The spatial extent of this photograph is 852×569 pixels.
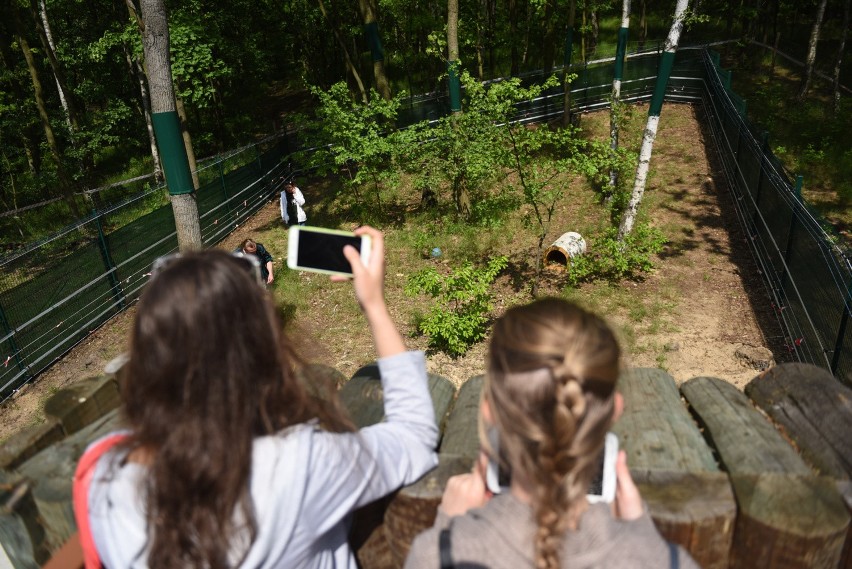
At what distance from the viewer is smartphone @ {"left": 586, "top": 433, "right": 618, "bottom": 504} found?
49.7 inches

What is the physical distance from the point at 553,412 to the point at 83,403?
5.31ft

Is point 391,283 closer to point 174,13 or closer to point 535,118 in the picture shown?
point 174,13

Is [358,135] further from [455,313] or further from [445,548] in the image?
[445,548]

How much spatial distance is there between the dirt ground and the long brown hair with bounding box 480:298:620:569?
5214 millimetres

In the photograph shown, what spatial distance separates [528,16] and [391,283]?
17.0m

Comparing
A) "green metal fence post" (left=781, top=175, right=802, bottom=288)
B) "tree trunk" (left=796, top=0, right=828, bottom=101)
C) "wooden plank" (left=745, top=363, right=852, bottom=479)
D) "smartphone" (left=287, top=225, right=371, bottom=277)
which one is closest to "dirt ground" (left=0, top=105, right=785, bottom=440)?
"green metal fence post" (left=781, top=175, right=802, bottom=288)

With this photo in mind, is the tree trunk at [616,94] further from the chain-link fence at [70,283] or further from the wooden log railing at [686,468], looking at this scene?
the wooden log railing at [686,468]

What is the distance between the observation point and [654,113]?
9414 millimetres

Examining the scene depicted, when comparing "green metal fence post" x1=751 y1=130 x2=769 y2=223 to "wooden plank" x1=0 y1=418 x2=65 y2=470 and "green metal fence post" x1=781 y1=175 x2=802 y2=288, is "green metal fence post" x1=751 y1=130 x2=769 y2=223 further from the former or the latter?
"wooden plank" x1=0 y1=418 x2=65 y2=470

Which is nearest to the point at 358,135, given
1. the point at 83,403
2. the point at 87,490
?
the point at 83,403

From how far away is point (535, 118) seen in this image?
1947 centimetres

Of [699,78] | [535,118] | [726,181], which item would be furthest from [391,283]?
[699,78]

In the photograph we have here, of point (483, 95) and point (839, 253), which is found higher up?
point (483, 95)

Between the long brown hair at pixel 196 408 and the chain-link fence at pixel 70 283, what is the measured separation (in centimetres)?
859
